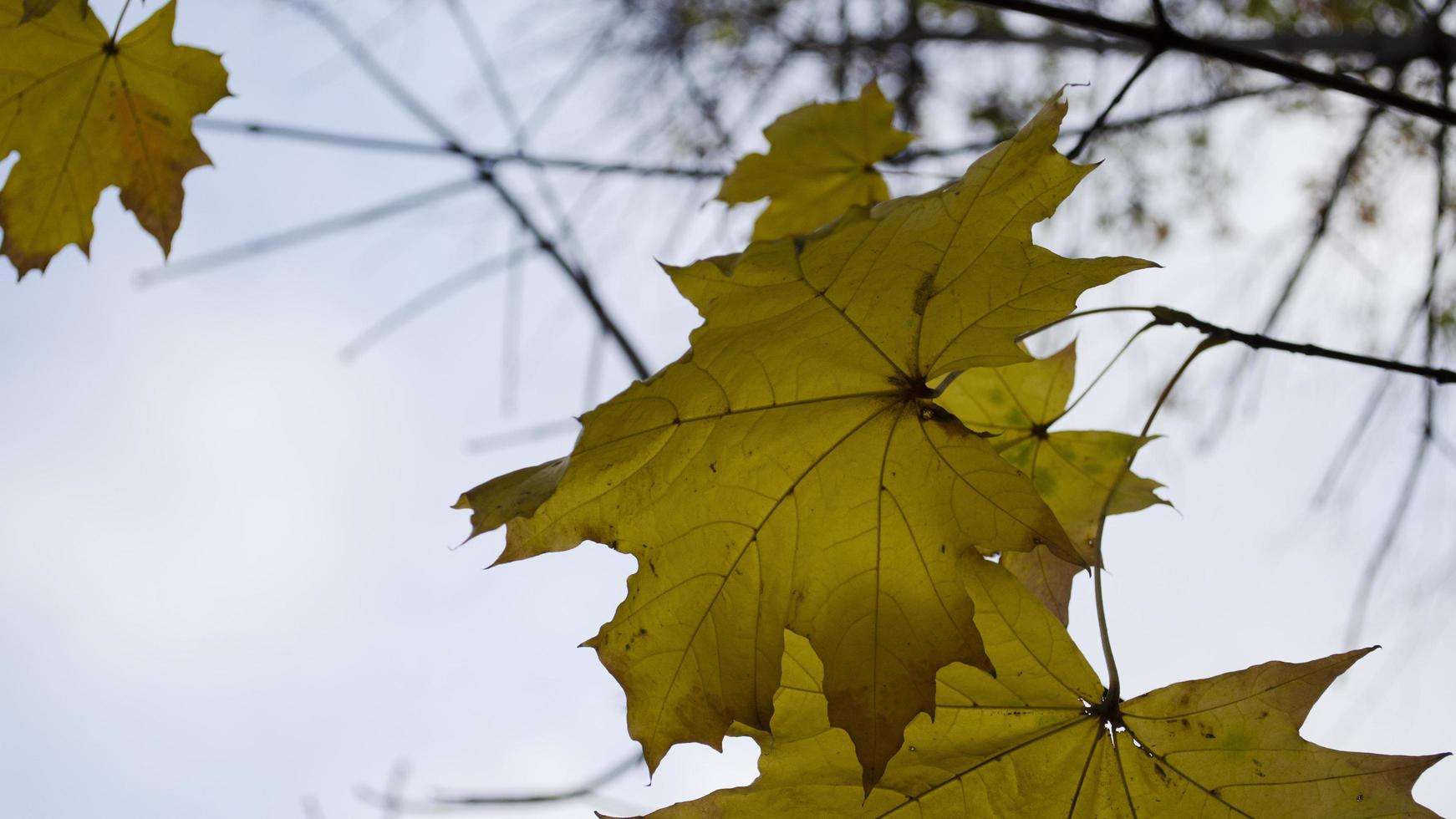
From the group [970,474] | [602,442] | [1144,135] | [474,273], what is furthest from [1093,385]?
[1144,135]

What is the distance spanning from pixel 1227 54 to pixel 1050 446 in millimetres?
521

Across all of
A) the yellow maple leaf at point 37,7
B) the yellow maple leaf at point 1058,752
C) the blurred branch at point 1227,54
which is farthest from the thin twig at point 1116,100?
the yellow maple leaf at point 37,7

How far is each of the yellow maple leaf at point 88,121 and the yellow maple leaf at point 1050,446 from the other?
1249 millimetres

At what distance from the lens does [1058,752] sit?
1010mm

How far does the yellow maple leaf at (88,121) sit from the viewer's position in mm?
1415

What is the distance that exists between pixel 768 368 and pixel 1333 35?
13.1 feet

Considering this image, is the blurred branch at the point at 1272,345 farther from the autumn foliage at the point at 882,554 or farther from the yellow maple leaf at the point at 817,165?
the yellow maple leaf at the point at 817,165

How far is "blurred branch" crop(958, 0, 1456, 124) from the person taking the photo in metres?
1.07

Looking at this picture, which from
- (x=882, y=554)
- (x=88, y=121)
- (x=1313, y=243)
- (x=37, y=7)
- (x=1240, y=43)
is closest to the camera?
(x=882, y=554)

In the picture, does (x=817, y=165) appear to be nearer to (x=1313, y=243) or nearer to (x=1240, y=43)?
(x=1313, y=243)

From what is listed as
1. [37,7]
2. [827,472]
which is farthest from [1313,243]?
[37,7]

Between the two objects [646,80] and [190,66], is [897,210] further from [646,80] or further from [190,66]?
[646,80]

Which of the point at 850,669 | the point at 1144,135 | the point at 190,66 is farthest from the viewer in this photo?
the point at 1144,135

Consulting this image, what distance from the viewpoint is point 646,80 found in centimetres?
347
